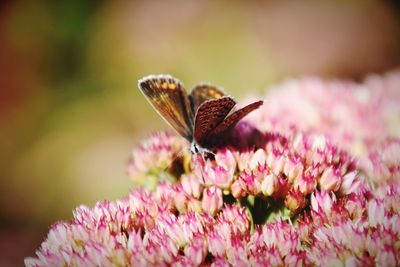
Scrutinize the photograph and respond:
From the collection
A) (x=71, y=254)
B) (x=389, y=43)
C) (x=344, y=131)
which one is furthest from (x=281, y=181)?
(x=389, y=43)

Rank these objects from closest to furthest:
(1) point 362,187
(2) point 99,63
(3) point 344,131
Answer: (1) point 362,187, (3) point 344,131, (2) point 99,63

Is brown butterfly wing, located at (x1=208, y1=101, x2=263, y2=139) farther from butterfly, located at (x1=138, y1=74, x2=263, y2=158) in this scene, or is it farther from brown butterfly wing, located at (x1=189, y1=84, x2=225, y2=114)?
brown butterfly wing, located at (x1=189, y1=84, x2=225, y2=114)

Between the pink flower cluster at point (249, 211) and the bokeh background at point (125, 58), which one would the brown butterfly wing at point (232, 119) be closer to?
the pink flower cluster at point (249, 211)

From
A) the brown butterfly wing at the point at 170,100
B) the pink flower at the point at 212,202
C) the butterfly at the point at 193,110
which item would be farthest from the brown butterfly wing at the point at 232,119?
the pink flower at the point at 212,202

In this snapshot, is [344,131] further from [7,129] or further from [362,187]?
[7,129]

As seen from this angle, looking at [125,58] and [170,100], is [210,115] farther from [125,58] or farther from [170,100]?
[125,58]
